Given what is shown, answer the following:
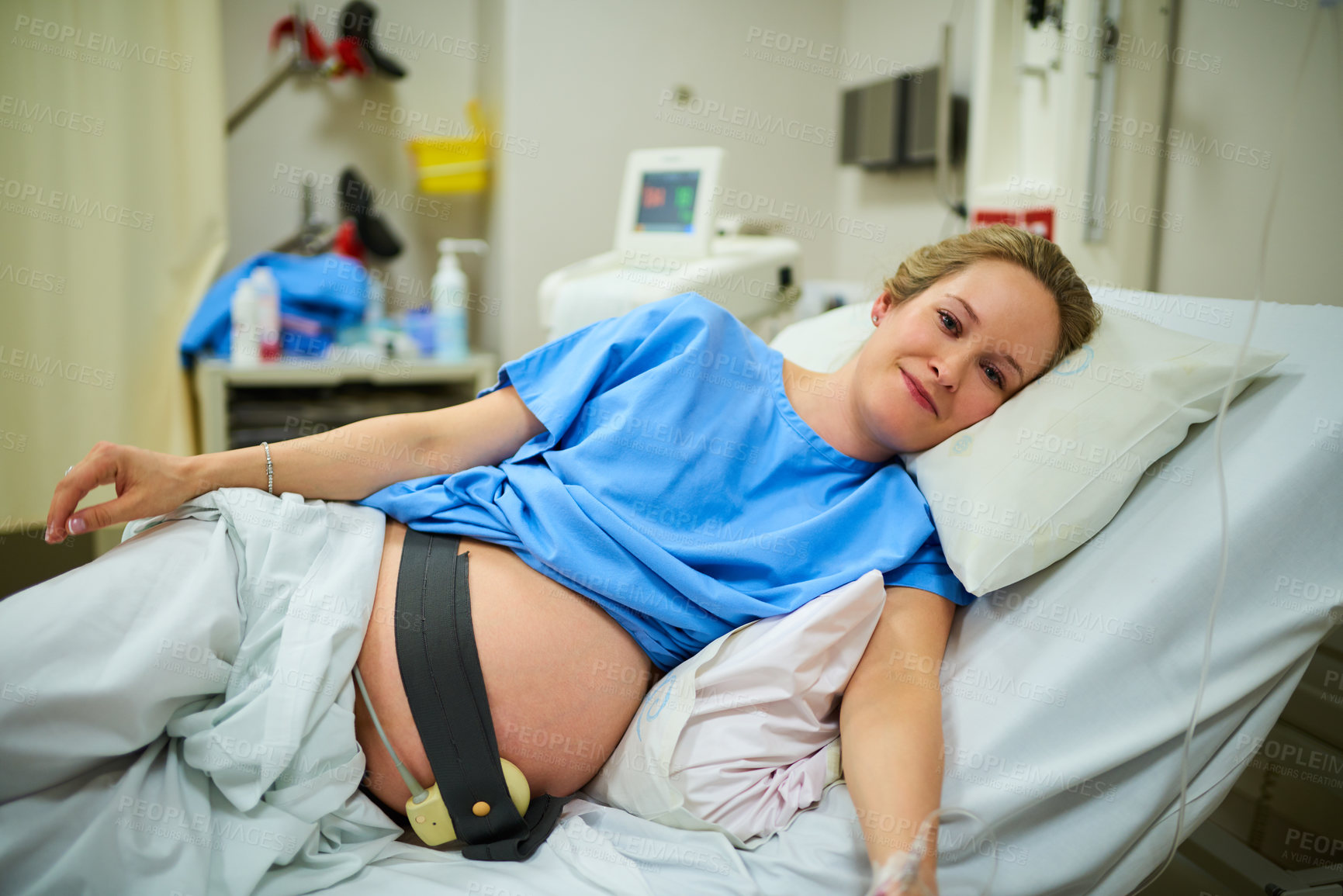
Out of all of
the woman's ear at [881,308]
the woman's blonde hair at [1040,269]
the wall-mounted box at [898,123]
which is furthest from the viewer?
the wall-mounted box at [898,123]

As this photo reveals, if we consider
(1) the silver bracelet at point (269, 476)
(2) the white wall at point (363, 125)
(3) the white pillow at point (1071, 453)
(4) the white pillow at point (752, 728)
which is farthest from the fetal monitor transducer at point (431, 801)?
(2) the white wall at point (363, 125)

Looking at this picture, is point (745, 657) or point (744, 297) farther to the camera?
point (744, 297)

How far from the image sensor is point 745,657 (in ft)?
2.83

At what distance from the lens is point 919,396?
99cm

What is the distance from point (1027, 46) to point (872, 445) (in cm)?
118

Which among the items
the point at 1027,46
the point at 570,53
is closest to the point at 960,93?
the point at 1027,46

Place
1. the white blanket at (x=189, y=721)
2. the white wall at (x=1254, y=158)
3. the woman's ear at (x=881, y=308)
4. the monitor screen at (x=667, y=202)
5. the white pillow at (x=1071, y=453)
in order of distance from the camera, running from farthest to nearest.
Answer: the monitor screen at (x=667, y=202)
the white wall at (x=1254, y=158)
the woman's ear at (x=881, y=308)
the white pillow at (x=1071, y=453)
the white blanket at (x=189, y=721)

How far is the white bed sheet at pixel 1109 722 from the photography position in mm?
791

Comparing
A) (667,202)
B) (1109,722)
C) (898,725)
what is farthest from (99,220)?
(1109,722)

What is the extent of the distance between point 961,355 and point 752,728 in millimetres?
496

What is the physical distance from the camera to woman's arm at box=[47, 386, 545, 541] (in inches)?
33.2

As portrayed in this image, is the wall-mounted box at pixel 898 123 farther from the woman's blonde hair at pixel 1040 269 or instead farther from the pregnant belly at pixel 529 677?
the pregnant belly at pixel 529 677

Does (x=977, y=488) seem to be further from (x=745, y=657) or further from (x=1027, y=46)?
(x=1027, y=46)

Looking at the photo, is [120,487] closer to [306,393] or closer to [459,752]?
[459,752]
